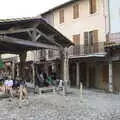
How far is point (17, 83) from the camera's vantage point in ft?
68.9

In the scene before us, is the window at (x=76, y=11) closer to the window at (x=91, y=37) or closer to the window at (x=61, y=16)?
the window at (x=61, y=16)

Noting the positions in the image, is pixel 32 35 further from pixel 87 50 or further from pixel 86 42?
pixel 86 42

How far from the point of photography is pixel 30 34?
20.7 metres

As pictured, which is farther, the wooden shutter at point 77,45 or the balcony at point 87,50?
the wooden shutter at point 77,45

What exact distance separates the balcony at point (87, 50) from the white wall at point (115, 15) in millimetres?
1680

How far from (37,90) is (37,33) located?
414cm

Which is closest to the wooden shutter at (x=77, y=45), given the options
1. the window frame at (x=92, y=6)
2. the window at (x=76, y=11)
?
the window at (x=76, y=11)

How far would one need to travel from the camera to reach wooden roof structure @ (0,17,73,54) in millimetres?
19562

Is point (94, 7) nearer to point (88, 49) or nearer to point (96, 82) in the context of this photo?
point (88, 49)

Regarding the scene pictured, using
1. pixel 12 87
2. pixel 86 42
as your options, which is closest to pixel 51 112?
pixel 12 87

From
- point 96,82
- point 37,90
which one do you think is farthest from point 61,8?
point 37,90

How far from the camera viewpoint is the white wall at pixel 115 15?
29.6 meters

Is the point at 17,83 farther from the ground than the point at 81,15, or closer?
closer

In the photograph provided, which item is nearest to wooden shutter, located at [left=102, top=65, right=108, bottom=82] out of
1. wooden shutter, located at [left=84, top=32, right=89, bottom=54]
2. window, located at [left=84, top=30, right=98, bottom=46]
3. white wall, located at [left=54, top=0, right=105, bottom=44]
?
wooden shutter, located at [left=84, top=32, right=89, bottom=54]
